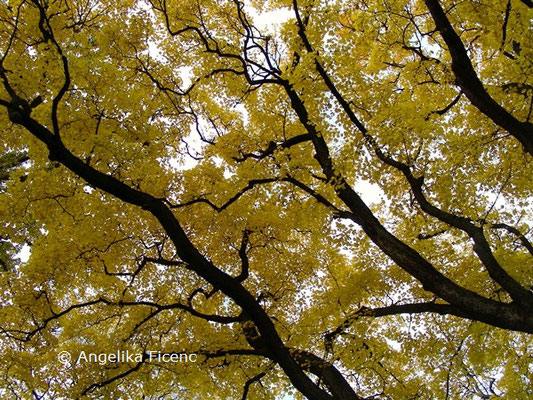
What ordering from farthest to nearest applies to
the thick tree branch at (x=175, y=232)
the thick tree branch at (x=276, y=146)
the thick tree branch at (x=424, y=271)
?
the thick tree branch at (x=276, y=146), the thick tree branch at (x=424, y=271), the thick tree branch at (x=175, y=232)

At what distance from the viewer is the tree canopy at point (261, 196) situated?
7.25m

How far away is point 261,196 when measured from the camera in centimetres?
1039

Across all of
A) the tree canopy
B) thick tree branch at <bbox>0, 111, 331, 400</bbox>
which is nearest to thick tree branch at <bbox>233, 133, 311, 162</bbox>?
the tree canopy

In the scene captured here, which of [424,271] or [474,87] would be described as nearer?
[474,87]

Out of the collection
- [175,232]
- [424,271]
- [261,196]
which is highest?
[261,196]

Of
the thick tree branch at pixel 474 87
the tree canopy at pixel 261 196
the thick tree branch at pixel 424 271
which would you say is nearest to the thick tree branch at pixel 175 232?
the tree canopy at pixel 261 196

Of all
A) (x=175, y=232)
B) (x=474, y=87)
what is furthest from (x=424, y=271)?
(x=175, y=232)

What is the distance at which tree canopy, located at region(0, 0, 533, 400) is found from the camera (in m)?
7.25

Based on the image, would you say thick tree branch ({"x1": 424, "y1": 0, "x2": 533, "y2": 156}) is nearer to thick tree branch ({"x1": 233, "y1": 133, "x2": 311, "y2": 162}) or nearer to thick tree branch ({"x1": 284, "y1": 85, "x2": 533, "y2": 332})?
thick tree branch ({"x1": 284, "y1": 85, "x2": 533, "y2": 332})

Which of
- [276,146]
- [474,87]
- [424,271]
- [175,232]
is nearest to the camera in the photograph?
[474,87]

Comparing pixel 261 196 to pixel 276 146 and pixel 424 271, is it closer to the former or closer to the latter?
pixel 276 146

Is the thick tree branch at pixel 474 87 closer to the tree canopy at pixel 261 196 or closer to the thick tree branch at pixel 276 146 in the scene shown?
the tree canopy at pixel 261 196

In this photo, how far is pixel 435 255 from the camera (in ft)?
33.4

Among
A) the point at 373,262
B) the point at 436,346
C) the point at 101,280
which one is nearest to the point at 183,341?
the point at 101,280
